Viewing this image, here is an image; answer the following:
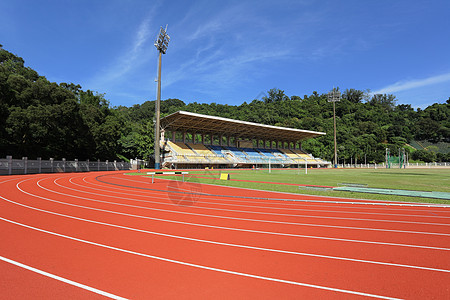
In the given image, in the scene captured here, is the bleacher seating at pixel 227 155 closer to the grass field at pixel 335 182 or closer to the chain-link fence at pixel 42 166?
the chain-link fence at pixel 42 166

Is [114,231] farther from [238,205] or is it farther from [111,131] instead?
[111,131]

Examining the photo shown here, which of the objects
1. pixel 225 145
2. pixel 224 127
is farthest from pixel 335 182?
pixel 225 145

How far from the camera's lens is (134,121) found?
318 ft

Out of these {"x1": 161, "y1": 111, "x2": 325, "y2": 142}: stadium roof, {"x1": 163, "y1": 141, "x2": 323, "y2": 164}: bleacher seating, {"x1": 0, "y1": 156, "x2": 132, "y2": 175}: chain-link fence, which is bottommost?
{"x1": 0, "y1": 156, "x2": 132, "y2": 175}: chain-link fence

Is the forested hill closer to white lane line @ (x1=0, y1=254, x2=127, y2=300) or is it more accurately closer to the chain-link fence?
the chain-link fence

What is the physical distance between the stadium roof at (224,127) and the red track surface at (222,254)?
40.6 metres

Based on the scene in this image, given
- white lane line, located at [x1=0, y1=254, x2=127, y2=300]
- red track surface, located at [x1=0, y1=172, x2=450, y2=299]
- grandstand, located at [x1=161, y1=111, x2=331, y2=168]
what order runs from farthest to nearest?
grandstand, located at [x1=161, y1=111, x2=331, y2=168] → red track surface, located at [x1=0, y1=172, x2=450, y2=299] → white lane line, located at [x1=0, y1=254, x2=127, y2=300]

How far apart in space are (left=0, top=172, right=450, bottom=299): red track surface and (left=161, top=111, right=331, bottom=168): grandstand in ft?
133

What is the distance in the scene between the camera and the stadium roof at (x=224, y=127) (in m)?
50.8

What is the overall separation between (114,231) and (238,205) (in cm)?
515

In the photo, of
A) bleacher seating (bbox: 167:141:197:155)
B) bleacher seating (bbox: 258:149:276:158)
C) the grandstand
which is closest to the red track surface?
the grandstand

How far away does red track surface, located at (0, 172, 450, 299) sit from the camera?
3416mm

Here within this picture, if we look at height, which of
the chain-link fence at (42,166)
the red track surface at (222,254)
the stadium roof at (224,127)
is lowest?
the red track surface at (222,254)

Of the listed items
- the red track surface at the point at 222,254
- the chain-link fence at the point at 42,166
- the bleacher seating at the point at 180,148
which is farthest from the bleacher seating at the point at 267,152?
the red track surface at the point at 222,254
